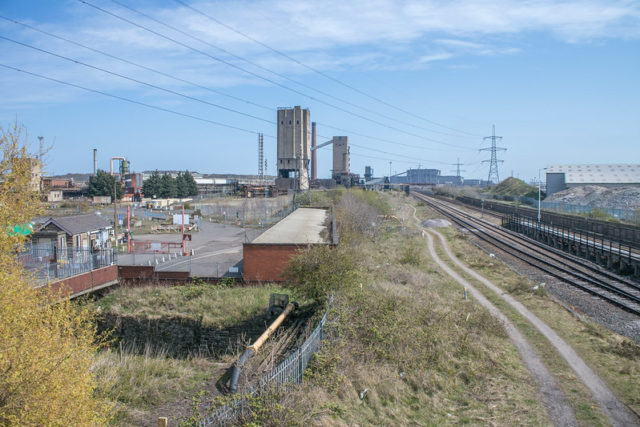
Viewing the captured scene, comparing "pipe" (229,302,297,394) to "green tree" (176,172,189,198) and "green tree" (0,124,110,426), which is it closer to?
"green tree" (0,124,110,426)

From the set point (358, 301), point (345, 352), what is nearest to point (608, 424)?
point (345, 352)

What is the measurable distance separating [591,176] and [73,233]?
236 feet

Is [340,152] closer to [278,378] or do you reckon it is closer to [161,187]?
[161,187]

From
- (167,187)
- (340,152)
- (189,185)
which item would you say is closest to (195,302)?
(167,187)

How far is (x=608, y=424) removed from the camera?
9297 mm

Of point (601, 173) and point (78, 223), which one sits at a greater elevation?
point (601, 173)

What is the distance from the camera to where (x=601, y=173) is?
7138cm

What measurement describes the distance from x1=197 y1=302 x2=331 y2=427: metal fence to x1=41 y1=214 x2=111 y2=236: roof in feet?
69.1

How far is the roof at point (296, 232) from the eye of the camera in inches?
971

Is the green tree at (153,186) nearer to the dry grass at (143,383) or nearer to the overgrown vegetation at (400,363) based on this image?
the overgrown vegetation at (400,363)

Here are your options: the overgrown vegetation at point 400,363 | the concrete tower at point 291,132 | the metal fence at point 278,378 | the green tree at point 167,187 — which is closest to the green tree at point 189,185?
the green tree at point 167,187

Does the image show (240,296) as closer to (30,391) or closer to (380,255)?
(380,255)

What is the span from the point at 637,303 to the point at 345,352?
14.5 meters

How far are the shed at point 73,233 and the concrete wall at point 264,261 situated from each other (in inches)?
394
